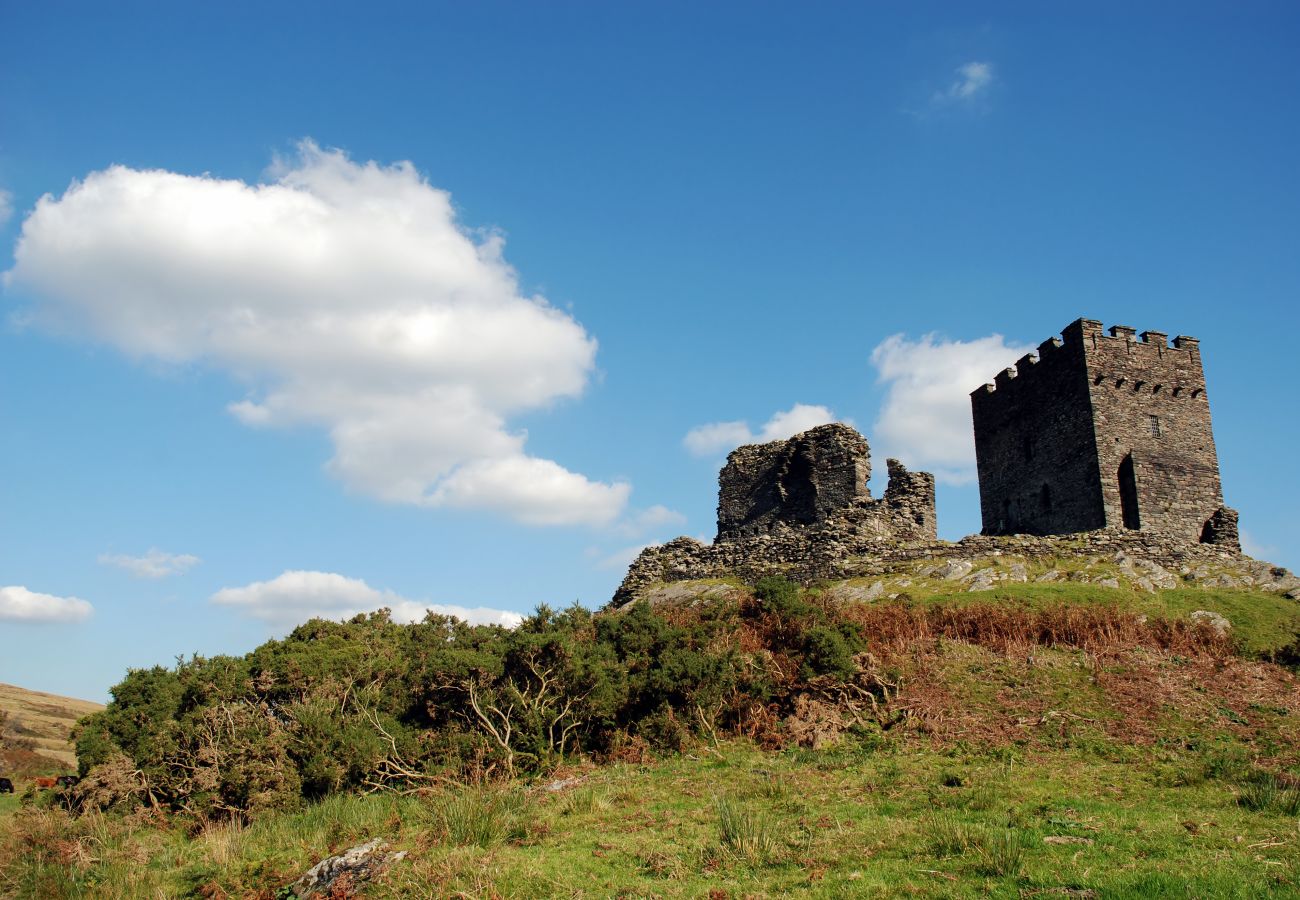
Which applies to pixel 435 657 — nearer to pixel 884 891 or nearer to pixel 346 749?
pixel 346 749

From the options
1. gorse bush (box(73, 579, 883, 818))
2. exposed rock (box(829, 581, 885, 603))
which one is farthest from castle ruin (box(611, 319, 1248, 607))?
gorse bush (box(73, 579, 883, 818))

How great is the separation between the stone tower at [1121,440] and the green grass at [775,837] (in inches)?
873

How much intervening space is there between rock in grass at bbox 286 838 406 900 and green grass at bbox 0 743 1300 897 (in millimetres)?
283

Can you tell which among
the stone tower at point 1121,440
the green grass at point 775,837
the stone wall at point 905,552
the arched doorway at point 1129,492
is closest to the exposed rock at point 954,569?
the stone wall at point 905,552

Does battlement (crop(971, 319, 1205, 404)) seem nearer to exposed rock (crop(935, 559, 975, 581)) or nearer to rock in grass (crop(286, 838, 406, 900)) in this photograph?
exposed rock (crop(935, 559, 975, 581))

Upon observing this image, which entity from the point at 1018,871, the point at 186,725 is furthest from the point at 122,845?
the point at 1018,871

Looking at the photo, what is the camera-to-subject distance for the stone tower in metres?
31.8

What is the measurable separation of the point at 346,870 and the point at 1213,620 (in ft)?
63.3

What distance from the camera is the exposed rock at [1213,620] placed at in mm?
19417

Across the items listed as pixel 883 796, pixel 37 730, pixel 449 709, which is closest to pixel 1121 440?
pixel 883 796

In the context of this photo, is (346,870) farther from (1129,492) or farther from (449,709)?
(1129,492)

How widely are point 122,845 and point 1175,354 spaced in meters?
36.7

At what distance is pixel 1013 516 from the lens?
121 ft

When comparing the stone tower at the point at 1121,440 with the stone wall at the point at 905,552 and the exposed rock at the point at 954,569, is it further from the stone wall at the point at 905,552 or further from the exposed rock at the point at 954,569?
the exposed rock at the point at 954,569
